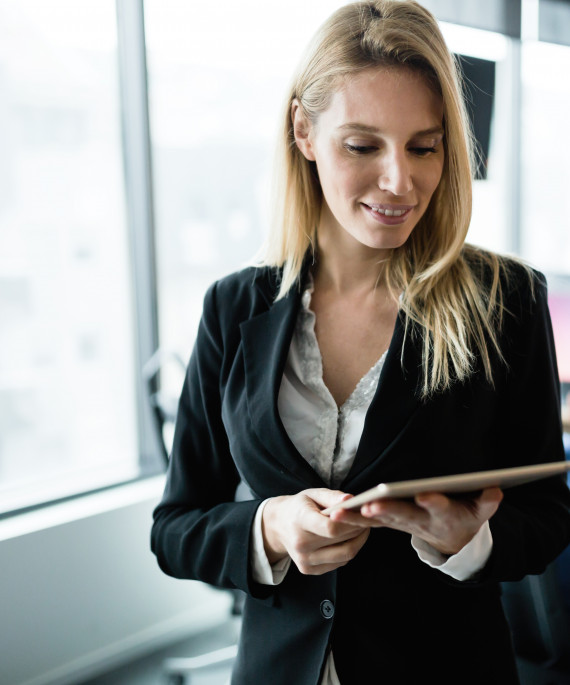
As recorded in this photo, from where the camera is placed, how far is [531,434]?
1.02m

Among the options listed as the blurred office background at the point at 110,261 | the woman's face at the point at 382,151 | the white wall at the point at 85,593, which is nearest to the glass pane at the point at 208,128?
the blurred office background at the point at 110,261

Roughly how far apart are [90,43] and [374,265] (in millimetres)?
1927

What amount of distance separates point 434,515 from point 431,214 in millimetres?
617

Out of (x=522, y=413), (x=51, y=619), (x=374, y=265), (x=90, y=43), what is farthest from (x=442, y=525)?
(x=90, y=43)

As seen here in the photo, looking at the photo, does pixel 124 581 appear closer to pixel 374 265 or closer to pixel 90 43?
pixel 374 265

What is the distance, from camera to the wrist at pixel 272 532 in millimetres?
1003

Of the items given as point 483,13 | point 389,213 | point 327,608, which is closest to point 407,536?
point 327,608

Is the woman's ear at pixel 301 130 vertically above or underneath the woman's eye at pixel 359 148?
above

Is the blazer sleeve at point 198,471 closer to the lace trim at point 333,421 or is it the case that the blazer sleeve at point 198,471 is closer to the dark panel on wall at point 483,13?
the lace trim at point 333,421

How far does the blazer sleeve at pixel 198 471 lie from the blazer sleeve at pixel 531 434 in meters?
0.45

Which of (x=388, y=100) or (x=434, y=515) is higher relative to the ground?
(x=388, y=100)

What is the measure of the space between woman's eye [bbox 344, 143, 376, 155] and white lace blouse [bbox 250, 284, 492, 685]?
0.34 meters

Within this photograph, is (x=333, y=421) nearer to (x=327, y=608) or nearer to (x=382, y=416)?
(x=382, y=416)

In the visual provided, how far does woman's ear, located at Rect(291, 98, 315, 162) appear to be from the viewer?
1.20 m
